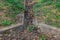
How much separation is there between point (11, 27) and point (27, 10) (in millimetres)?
731

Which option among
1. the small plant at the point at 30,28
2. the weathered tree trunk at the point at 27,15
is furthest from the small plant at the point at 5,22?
the small plant at the point at 30,28

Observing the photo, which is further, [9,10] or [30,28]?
[9,10]

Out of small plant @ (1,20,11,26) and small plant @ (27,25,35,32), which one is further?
small plant @ (1,20,11,26)

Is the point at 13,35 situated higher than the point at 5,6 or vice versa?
the point at 5,6

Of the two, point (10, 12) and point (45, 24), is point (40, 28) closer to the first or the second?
point (45, 24)

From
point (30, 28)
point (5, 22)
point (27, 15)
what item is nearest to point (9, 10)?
point (5, 22)

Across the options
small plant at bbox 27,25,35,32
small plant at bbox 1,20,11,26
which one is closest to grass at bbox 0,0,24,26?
small plant at bbox 1,20,11,26

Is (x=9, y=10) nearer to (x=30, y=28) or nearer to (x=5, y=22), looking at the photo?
(x=5, y=22)

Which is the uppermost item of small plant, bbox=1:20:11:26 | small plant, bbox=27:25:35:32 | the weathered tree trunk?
the weathered tree trunk

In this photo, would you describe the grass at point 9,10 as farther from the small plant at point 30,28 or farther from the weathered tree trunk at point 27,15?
the small plant at point 30,28

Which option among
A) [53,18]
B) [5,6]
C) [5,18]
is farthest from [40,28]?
[5,6]

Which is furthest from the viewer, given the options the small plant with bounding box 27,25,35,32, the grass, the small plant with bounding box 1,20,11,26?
the grass

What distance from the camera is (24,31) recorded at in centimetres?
600

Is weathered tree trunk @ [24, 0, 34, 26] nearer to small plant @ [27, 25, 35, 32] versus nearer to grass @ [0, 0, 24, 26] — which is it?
small plant @ [27, 25, 35, 32]
